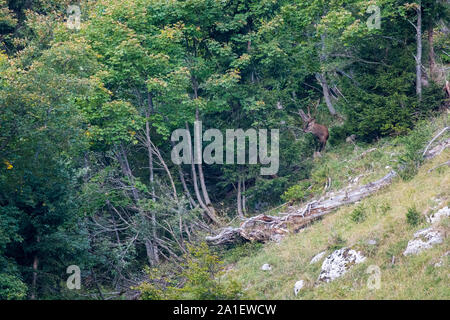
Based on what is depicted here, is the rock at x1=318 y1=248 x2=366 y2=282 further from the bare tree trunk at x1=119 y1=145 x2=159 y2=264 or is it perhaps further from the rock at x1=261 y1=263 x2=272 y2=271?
the bare tree trunk at x1=119 y1=145 x2=159 y2=264

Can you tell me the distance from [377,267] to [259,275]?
13.5ft

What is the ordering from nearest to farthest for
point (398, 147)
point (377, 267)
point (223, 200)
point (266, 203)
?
point (377, 267) → point (398, 147) → point (266, 203) → point (223, 200)

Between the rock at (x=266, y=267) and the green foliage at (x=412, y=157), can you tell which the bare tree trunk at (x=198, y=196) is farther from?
the green foliage at (x=412, y=157)

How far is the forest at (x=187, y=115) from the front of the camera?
17000 millimetres

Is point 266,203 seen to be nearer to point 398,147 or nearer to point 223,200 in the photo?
point 223,200

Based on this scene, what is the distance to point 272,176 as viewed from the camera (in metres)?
22.7

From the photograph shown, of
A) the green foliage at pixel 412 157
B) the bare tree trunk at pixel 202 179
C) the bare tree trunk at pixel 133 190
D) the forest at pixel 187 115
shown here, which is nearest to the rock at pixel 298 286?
the forest at pixel 187 115

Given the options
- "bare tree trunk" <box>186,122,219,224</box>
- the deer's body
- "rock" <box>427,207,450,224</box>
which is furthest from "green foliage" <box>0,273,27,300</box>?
the deer's body

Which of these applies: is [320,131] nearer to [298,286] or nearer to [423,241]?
[298,286]

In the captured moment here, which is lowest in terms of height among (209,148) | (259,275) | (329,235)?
(259,275)

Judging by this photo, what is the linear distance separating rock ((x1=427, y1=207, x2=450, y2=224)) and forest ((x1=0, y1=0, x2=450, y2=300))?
3.62 meters

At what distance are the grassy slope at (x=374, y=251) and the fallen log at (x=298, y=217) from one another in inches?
17.7

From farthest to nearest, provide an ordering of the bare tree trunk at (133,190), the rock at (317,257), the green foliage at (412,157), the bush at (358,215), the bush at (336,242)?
the bare tree trunk at (133,190)
the green foliage at (412,157)
the bush at (358,215)
the rock at (317,257)
the bush at (336,242)

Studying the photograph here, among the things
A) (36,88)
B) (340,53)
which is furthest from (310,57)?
(36,88)
